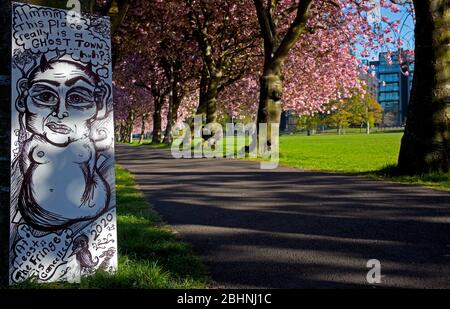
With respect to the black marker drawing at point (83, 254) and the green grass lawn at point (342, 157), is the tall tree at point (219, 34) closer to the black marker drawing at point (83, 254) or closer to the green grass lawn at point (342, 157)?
the green grass lawn at point (342, 157)

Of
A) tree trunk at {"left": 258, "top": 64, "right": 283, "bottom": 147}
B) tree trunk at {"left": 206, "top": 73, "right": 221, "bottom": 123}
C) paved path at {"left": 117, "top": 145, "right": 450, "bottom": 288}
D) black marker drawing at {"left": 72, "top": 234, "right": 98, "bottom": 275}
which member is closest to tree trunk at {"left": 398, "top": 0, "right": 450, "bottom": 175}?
paved path at {"left": 117, "top": 145, "right": 450, "bottom": 288}

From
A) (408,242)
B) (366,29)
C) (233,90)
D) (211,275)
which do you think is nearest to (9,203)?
(211,275)

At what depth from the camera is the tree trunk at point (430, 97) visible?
9.30m

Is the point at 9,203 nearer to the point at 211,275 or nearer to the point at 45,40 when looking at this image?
the point at 45,40

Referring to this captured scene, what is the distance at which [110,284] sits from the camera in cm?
349

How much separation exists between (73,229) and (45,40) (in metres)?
1.56

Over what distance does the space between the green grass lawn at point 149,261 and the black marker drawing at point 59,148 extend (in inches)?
8.3

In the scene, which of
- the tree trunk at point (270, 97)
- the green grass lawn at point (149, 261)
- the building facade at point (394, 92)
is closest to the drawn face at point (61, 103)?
the green grass lawn at point (149, 261)

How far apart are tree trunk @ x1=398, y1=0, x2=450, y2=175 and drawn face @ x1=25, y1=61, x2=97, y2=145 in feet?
25.3

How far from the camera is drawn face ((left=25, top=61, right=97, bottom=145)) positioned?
3.58 m

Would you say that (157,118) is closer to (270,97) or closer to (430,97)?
(270,97)
